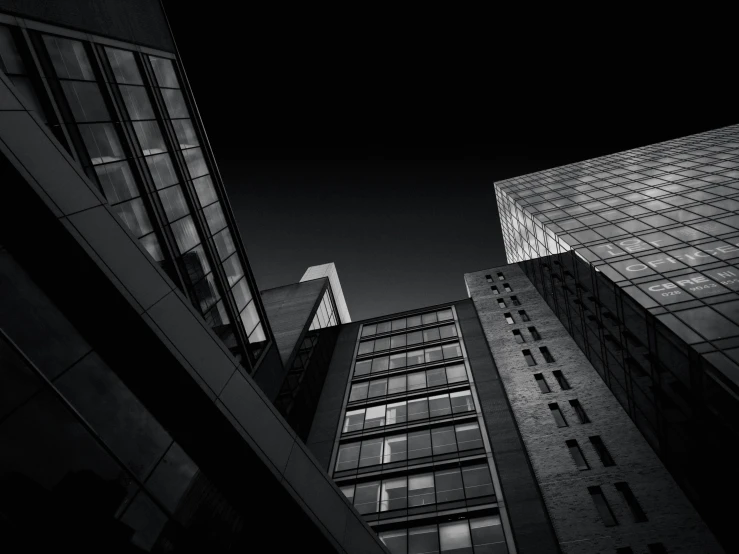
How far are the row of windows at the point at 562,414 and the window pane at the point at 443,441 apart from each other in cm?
674

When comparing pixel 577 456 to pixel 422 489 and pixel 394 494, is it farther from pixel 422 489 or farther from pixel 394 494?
pixel 394 494

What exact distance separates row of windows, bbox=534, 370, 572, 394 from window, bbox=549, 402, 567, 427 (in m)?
1.62

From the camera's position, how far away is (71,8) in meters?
17.2

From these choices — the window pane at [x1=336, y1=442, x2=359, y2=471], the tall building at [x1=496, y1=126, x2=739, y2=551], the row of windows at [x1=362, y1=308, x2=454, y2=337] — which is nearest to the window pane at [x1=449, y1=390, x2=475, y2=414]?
the window pane at [x1=336, y1=442, x2=359, y2=471]

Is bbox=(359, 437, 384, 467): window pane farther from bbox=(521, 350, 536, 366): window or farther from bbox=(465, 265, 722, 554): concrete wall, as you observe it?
bbox=(521, 350, 536, 366): window

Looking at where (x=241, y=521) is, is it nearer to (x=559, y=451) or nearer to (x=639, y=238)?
(x=559, y=451)

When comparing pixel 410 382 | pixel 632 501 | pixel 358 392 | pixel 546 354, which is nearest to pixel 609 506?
pixel 632 501

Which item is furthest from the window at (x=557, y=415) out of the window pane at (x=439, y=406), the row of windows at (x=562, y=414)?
the window pane at (x=439, y=406)

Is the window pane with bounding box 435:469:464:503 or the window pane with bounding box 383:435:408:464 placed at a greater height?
the window pane with bounding box 435:469:464:503

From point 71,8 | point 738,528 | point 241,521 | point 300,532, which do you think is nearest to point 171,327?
point 241,521

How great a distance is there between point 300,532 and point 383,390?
27.8 m

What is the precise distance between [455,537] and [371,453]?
8.79 meters

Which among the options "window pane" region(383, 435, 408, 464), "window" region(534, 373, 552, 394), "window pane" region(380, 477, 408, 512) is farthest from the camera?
"window" region(534, 373, 552, 394)

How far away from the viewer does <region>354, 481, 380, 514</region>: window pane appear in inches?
1015
